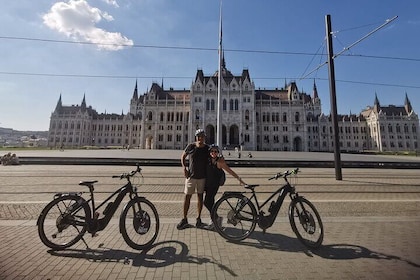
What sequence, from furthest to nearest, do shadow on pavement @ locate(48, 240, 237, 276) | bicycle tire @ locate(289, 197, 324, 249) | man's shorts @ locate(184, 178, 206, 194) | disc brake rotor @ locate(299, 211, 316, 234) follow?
man's shorts @ locate(184, 178, 206, 194) → disc brake rotor @ locate(299, 211, 316, 234) → bicycle tire @ locate(289, 197, 324, 249) → shadow on pavement @ locate(48, 240, 237, 276)

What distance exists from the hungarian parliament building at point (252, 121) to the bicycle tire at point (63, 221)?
51.6 metres

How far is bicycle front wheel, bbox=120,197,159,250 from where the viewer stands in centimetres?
342

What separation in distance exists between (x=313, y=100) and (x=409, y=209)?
101 m

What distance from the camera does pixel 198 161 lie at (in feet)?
14.1

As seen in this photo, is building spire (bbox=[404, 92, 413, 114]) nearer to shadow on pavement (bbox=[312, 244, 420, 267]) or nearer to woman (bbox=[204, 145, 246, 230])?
shadow on pavement (bbox=[312, 244, 420, 267])

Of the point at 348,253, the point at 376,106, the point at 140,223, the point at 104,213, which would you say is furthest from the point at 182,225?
the point at 376,106

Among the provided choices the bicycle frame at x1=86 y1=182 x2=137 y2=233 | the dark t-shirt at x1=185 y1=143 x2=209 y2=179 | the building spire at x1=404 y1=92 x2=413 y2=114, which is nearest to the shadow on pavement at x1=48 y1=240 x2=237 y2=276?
the bicycle frame at x1=86 y1=182 x2=137 y2=233

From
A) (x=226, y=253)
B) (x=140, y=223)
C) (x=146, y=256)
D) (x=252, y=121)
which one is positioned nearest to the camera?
(x=146, y=256)

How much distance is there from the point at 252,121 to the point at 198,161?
6167 cm

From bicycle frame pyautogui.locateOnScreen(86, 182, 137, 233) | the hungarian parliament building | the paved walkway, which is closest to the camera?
the paved walkway

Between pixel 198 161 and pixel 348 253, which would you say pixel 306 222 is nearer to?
pixel 348 253

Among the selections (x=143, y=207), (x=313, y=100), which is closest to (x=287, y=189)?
(x=143, y=207)

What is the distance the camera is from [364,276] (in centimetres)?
269

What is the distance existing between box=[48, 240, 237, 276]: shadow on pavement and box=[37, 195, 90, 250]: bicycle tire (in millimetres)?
166
